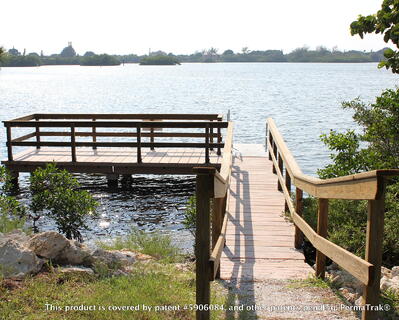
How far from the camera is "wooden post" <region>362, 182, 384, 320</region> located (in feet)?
11.6

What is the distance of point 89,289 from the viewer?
4785mm

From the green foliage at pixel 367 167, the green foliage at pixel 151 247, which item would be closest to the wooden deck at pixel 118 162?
the green foliage at pixel 367 167

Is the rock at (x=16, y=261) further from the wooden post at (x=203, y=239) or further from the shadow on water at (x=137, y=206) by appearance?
the shadow on water at (x=137, y=206)

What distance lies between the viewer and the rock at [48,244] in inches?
220

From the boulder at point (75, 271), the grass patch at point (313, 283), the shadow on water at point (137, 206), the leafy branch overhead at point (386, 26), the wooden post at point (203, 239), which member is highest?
the leafy branch overhead at point (386, 26)

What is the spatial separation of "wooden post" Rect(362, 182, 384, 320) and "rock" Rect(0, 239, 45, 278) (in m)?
3.04

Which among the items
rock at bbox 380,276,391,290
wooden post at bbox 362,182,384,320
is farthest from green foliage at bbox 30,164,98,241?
wooden post at bbox 362,182,384,320

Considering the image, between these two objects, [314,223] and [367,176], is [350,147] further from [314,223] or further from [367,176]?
[367,176]

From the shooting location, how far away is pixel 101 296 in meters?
4.54

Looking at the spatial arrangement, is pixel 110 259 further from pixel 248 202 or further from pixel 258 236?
pixel 248 202

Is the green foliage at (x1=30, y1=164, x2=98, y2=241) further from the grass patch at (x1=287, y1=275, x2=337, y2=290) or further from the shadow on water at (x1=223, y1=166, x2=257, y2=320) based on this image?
the grass patch at (x1=287, y1=275, x2=337, y2=290)

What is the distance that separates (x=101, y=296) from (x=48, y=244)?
134 cm

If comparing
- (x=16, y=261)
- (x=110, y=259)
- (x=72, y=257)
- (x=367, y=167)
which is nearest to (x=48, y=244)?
(x=72, y=257)

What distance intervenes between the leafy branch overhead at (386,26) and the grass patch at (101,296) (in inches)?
148
